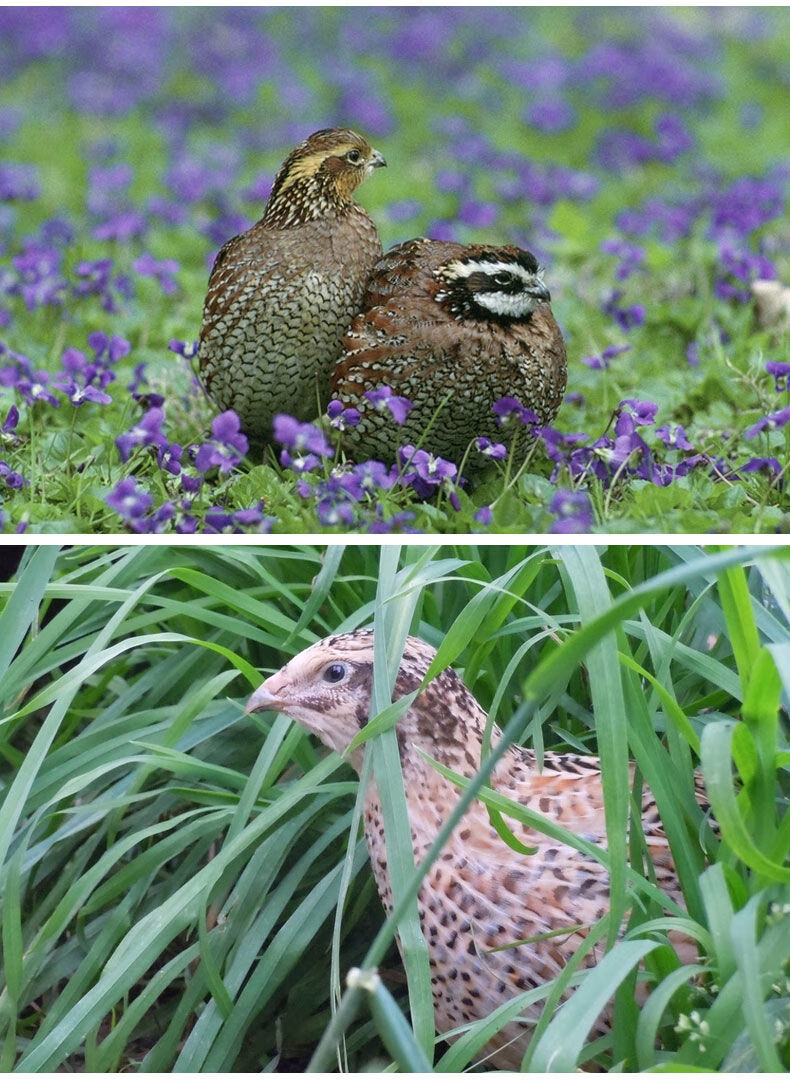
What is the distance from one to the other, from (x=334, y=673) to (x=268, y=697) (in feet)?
0.34

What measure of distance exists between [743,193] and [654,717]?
294 cm

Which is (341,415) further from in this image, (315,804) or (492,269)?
(315,804)

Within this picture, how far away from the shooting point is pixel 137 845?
2426 millimetres

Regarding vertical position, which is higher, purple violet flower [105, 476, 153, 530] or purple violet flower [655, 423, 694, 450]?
purple violet flower [655, 423, 694, 450]

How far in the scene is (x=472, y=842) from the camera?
2020 millimetres

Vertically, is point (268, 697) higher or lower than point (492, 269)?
lower

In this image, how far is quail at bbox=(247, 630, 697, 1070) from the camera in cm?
192

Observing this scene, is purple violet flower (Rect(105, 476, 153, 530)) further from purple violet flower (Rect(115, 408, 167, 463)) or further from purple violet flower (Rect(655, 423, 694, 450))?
purple violet flower (Rect(655, 423, 694, 450))

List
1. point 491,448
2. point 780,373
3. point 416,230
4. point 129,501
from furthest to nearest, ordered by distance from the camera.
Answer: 1. point 416,230
2. point 780,373
3. point 491,448
4. point 129,501

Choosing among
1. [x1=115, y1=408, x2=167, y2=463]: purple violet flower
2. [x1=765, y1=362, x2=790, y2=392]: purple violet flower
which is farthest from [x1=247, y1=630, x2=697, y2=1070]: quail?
[x1=765, y1=362, x2=790, y2=392]: purple violet flower

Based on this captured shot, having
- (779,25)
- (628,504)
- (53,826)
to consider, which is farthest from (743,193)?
(53,826)

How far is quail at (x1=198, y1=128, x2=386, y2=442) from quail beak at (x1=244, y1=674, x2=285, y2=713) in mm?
878

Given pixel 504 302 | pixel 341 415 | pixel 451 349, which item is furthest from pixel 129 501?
pixel 504 302

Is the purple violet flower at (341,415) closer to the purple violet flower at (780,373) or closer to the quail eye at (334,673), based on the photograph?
the quail eye at (334,673)
